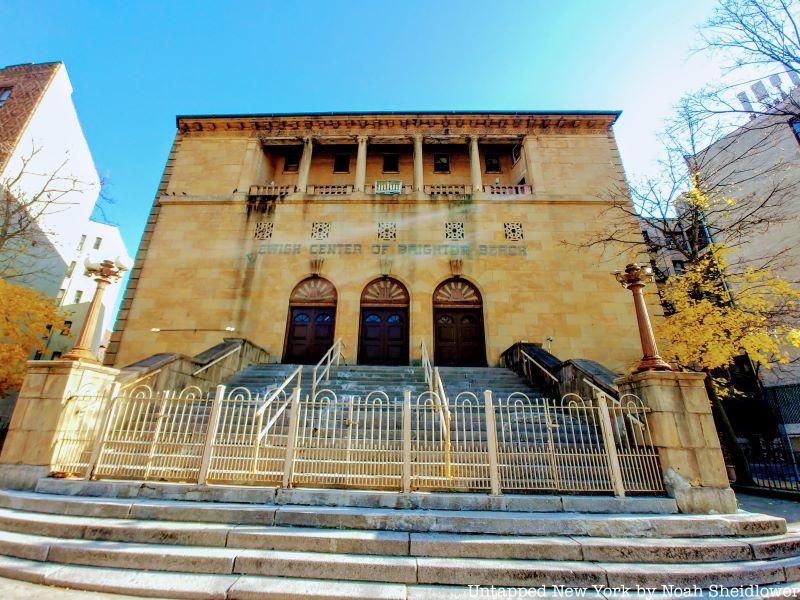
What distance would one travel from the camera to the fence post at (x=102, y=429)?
550 centimetres

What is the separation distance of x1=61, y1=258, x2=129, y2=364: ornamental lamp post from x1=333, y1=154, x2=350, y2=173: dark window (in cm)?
1255

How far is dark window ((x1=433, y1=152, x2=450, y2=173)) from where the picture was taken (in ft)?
59.6

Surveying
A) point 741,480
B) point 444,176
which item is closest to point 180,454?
point 741,480

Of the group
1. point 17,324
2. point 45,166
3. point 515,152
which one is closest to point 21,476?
point 17,324

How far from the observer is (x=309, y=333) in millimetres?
14078

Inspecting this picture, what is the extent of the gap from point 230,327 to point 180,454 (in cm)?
905

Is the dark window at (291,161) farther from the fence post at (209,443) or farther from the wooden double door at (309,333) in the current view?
the fence post at (209,443)

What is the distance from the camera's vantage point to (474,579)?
340cm

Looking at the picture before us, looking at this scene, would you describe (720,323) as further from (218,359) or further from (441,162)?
(218,359)

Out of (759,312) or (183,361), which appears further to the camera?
(759,312)

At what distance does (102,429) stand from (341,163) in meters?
15.7

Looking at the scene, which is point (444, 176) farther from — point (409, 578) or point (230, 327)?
point (409, 578)

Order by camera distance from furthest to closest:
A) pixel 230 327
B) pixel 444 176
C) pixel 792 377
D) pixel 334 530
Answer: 1. pixel 444 176
2. pixel 792 377
3. pixel 230 327
4. pixel 334 530

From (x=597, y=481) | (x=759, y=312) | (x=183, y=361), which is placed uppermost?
(x=759, y=312)
